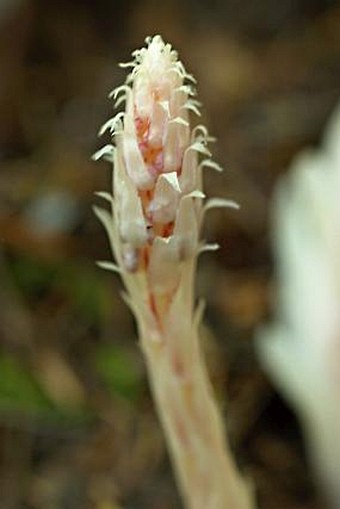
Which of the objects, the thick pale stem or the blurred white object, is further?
the blurred white object

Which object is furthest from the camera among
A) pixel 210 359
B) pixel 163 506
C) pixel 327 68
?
pixel 327 68

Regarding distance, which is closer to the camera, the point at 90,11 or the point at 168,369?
the point at 168,369

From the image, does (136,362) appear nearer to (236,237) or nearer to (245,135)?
(236,237)

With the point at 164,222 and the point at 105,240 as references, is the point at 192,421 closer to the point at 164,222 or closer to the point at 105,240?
the point at 164,222

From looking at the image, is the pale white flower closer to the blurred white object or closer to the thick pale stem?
the thick pale stem

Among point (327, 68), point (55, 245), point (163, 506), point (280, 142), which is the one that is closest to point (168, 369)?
point (163, 506)

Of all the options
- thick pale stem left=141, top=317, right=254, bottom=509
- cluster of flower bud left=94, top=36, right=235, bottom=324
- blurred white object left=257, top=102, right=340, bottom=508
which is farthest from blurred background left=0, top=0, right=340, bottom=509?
cluster of flower bud left=94, top=36, right=235, bottom=324
